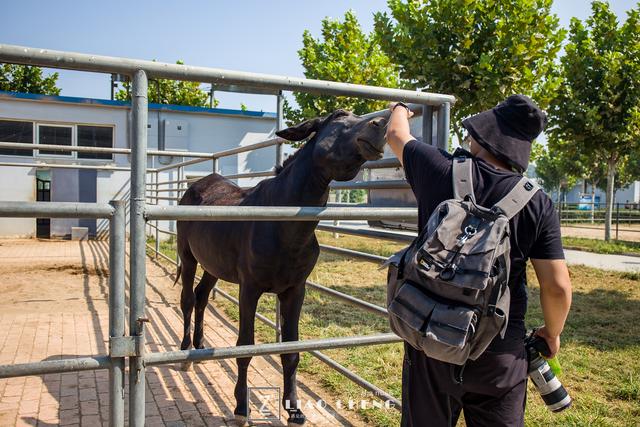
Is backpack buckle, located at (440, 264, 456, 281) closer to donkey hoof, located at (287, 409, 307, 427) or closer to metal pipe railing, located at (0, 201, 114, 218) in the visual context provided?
metal pipe railing, located at (0, 201, 114, 218)

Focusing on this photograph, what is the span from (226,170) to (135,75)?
15986mm

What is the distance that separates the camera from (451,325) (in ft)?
4.95

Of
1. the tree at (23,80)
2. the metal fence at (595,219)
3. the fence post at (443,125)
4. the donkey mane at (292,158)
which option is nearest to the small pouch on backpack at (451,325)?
the fence post at (443,125)

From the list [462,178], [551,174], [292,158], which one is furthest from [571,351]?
[551,174]

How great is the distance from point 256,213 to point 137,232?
1.41 feet

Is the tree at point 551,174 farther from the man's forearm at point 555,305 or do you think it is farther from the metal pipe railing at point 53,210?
the metal pipe railing at point 53,210

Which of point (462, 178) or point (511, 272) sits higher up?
point (462, 178)

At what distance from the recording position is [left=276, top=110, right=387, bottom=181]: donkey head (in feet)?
7.86

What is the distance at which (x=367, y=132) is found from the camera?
7.89 ft

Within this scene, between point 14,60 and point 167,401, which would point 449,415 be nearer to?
point 14,60

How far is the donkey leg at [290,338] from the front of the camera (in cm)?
318

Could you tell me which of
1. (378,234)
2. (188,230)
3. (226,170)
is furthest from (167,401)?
(226,170)

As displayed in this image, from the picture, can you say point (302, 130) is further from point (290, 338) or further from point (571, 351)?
point (571, 351)

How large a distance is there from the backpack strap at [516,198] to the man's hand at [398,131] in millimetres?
471
